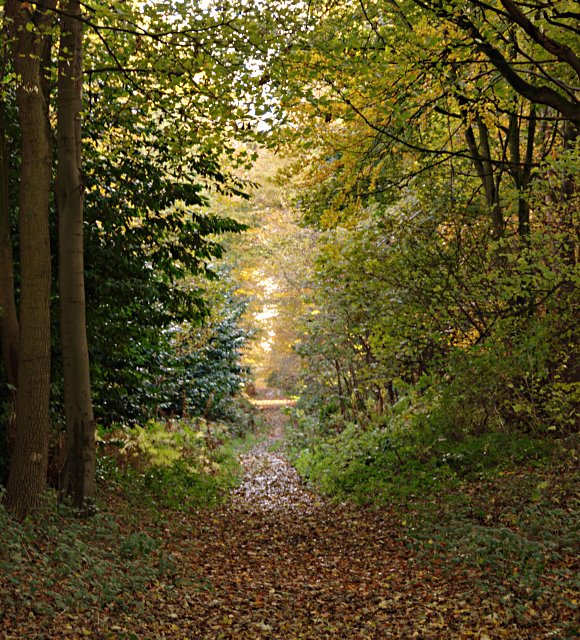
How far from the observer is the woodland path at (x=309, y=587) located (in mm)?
5605

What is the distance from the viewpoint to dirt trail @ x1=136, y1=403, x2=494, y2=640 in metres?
5.68

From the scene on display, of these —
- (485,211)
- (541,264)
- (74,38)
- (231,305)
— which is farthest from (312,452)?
(74,38)

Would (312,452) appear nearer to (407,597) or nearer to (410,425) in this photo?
(410,425)

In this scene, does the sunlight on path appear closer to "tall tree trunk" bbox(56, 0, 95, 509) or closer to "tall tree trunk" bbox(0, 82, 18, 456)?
"tall tree trunk" bbox(56, 0, 95, 509)

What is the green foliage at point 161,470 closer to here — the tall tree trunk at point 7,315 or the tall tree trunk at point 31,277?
the tall tree trunk at point 7,315

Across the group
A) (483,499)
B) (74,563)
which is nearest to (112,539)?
(74,563)

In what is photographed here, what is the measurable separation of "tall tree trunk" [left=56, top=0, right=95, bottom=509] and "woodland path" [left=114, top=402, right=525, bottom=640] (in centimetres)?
175

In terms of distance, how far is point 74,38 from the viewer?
7.70 metres

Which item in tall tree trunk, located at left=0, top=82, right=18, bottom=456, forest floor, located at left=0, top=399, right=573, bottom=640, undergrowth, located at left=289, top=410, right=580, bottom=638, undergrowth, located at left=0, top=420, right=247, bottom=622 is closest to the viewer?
forest floor, located at left=0, top=399, right=573, bottom=640

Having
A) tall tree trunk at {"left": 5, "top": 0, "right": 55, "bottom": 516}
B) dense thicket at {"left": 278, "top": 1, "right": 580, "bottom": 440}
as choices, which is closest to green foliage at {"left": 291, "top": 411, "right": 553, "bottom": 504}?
dense thicket at {"left": 278, "top": 1, "right": 580, "bottom": 440}

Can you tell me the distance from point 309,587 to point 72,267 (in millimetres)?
4654

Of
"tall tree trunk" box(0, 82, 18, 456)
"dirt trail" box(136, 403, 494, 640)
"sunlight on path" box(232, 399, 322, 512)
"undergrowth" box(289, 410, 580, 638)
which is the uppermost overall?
"tall tree trunk" box(0, 82, 18, 456)

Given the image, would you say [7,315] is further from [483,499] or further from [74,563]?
[483,499]

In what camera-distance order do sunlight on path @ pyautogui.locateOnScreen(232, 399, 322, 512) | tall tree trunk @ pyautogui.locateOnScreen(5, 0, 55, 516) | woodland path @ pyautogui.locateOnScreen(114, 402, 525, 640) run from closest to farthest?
woodland path @ pyautogui.locateOnScreen(114, 402, 525, 640) → tall tree trunk @ pyautogui.locateOnScreen(5, 0, 55, 516) → sunlight on path @ pyautogui.locateOnScreen(232, 399, 322, 512)
